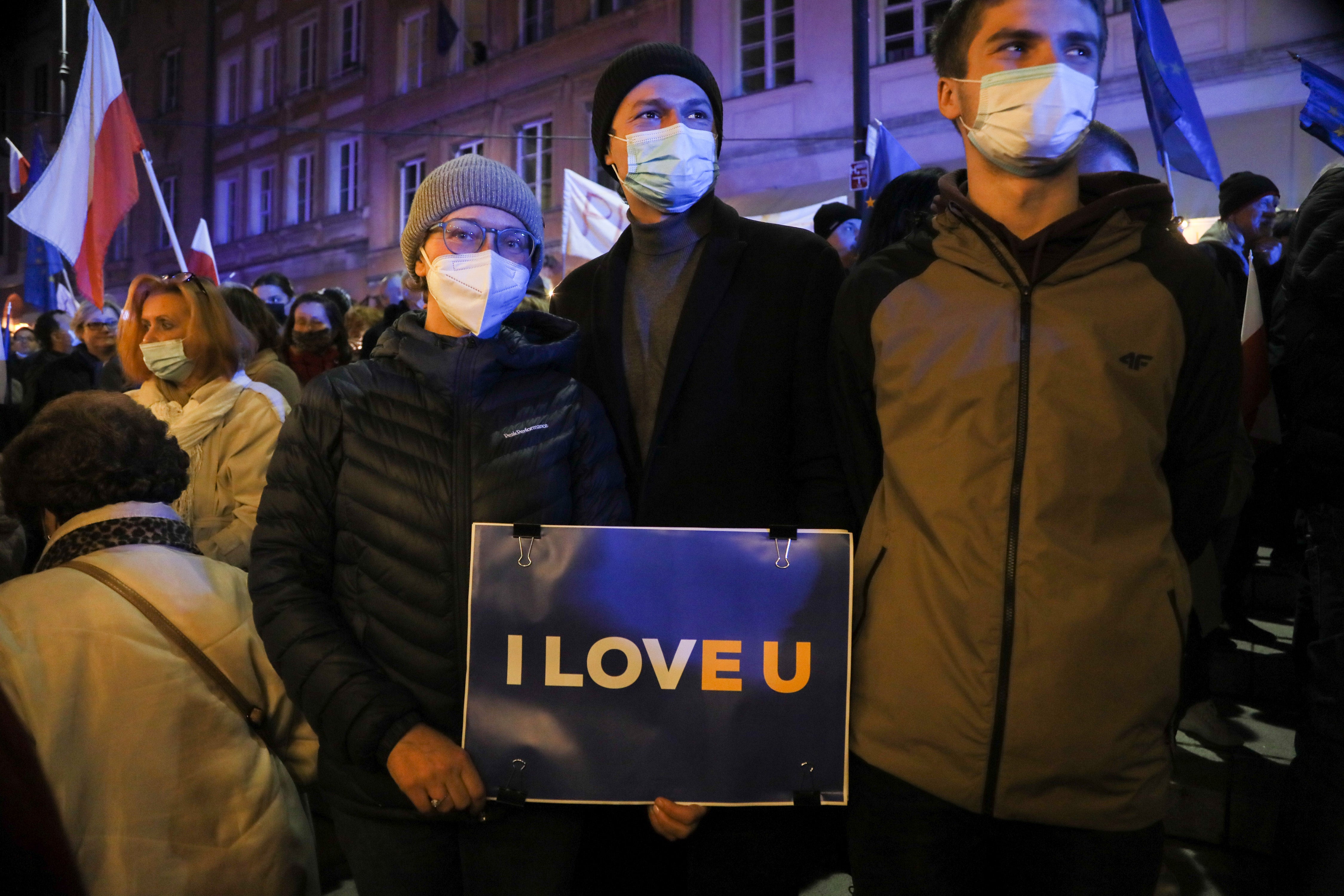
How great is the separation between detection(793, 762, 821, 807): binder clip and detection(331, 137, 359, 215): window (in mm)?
23944

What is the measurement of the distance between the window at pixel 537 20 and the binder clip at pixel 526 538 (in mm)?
19667

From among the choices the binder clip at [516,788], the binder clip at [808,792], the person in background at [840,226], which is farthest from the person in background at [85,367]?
the binder clip at [808,792]

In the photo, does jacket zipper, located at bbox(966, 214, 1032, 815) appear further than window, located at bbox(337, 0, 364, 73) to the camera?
No

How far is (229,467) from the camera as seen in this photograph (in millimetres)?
3447

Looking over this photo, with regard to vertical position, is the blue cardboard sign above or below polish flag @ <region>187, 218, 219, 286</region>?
A: below

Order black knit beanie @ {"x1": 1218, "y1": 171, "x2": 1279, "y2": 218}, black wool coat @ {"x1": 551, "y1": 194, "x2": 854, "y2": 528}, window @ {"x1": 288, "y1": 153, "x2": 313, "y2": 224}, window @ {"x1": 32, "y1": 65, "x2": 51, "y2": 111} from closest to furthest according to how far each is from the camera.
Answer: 1. black wool coat @ {"x1": 551, "y1": 194, "x2": 854, "y2": 528}
2. black knit beanie @ {"x1": 1218, "y1": 171, "x2": 1279, "y2": 218}
3. window @ {"x1": 288, "y1": 153, "x2": 313, "y2": 224}
4. window @ {"x1": 32, "y1": 65, "x2": 51, "y2": 111}

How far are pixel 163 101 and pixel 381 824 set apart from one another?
3188 cm

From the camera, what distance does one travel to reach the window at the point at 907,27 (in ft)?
48.7

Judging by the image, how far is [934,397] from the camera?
1.79 meters

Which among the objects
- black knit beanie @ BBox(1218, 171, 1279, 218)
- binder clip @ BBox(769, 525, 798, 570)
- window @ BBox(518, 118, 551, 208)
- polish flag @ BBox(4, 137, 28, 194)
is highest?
window @ BBox(518, 118, 551, 208)

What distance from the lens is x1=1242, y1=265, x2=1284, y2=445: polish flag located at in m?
3.20

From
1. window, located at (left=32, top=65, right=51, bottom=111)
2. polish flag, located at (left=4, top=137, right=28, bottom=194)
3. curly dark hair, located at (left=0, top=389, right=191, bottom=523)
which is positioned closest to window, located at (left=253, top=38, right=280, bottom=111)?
window, located at (left=32, top=65, right=51, bottom=111)

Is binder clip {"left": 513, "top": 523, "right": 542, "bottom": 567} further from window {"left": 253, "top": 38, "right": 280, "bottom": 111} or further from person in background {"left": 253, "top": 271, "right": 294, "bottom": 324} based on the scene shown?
window {"left": 253, "top": 38, "right": 280, "bottom": 111}

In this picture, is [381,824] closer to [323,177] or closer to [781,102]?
[781,102]
